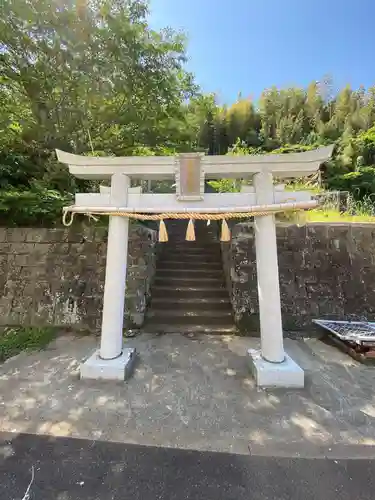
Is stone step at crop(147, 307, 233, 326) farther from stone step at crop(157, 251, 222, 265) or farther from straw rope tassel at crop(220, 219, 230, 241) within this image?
straw rope tassel at crop(220, 219, 230, 241)

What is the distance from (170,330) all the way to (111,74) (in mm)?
3859

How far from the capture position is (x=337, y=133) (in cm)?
1802

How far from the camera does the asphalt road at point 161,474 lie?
1.41m

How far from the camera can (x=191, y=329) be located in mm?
3744

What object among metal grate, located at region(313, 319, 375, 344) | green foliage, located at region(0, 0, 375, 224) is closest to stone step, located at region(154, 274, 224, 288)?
metal grate, located at region(313, 319, 375, 344)

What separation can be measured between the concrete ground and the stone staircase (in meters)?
0.73

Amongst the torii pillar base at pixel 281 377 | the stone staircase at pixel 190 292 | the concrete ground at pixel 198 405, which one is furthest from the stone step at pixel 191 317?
the torii pillar base at pixel 281 377

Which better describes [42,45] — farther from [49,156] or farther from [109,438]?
[109,438]

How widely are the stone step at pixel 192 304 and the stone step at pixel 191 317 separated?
8cm

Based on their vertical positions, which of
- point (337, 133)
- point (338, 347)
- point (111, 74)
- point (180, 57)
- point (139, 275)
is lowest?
point (338, 347)

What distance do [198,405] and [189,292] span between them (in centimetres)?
226

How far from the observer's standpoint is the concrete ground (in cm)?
181

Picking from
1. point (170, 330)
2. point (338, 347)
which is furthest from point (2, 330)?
point (338, 347)

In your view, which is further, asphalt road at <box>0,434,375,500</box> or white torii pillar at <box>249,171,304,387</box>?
white torii pillar at <box>249,171,304,387</box>
